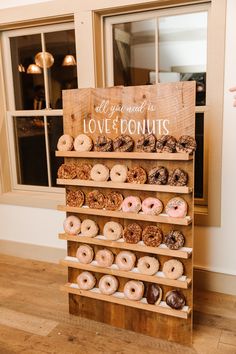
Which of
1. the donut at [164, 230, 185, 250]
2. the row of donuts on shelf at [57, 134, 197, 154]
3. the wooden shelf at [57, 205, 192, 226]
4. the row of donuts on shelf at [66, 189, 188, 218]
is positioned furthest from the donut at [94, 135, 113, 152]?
the donut at [164, 230, 185, 250]

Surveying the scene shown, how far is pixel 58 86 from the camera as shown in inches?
117

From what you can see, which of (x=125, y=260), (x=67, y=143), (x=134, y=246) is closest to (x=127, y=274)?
(x=125, y=260)

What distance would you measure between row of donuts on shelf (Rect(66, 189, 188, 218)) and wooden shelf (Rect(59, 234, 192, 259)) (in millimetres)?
194

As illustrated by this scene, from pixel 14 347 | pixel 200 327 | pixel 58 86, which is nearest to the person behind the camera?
pixel 14 347

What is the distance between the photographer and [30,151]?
3.22 m

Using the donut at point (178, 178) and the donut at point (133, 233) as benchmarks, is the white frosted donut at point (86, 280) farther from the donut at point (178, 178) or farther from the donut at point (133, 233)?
the donut at point (178, 178)

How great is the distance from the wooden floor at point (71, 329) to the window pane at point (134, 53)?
67.5 inches

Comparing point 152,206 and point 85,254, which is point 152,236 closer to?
point 152,206

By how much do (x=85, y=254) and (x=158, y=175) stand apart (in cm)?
71

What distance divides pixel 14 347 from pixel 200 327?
3.72 ft

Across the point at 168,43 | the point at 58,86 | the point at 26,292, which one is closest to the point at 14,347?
the point at 26,292

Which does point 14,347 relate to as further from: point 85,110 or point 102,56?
point 102,56

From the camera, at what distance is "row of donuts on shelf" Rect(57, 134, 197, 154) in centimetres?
181

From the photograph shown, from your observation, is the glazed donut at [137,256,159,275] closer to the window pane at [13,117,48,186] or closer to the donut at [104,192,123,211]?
the donut at [104,192,123,211]
